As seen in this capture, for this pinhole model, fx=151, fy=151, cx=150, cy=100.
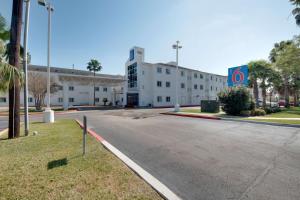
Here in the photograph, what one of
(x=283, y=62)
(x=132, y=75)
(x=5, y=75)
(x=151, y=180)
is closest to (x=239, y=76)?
(x=283, y=62)

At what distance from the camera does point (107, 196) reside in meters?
2.79

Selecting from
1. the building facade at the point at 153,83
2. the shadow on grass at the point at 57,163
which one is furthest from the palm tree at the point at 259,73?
the shadow on grass at the point at 57,163

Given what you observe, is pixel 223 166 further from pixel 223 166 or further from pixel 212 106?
pixel 212 106

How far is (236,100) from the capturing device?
1568cm

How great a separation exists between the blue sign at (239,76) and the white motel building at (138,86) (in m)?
19.0

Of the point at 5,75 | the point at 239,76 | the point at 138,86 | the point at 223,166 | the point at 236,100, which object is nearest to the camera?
the point at 223,166

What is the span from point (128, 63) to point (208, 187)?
37957 millimetres

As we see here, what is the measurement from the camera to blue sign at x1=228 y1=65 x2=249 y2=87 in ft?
60.9

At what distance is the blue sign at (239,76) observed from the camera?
18.6 m

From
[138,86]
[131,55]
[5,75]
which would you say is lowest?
[5,75]

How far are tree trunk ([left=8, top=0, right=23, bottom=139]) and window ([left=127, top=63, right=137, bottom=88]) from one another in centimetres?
2928

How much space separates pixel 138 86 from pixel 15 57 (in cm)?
2864

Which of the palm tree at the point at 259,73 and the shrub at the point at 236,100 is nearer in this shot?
the shrub at the point at 236,100

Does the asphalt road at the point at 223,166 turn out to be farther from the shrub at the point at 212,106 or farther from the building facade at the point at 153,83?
the building facade at the point at 153,83
